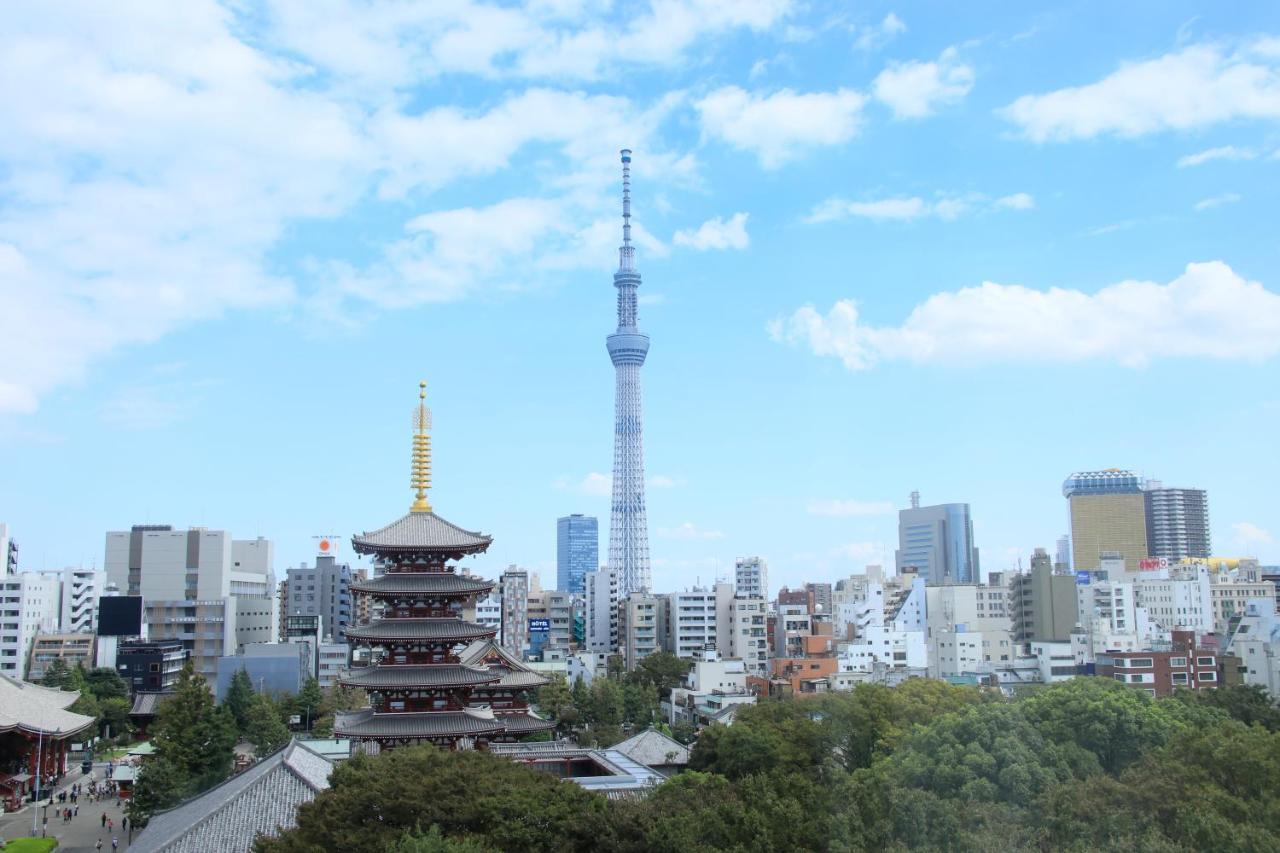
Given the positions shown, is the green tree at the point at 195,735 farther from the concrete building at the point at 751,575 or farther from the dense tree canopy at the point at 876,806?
the concrete building at the point at 751,575

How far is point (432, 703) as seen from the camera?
3300cm

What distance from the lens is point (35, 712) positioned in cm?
4678

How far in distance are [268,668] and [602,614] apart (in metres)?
34.0

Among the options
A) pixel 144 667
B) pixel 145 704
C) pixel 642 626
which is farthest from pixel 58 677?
pixel 642 626

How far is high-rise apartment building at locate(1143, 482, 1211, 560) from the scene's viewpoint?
134250mm

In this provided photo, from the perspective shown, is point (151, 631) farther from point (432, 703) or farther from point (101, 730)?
point (432, 703)

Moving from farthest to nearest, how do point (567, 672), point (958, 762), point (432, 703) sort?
point (567, 672), point (432, 703), point (958, 762)

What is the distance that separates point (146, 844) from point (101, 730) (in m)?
42.6

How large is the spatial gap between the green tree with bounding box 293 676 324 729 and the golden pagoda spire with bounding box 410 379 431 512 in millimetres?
29337

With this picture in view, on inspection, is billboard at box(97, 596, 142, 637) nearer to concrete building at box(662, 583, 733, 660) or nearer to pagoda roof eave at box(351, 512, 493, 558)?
concrete building at box(662, 583, 733, 660)

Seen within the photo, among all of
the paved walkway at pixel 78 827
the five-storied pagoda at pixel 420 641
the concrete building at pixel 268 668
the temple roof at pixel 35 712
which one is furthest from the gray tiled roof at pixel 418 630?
the concrete building at pixel 268 668

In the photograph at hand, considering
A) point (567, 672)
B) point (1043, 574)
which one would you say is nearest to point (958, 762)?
point (1043, 574)

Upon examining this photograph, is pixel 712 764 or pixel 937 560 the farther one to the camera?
pixel 937 560

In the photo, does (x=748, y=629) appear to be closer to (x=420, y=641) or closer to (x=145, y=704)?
(x=145, y=704)
